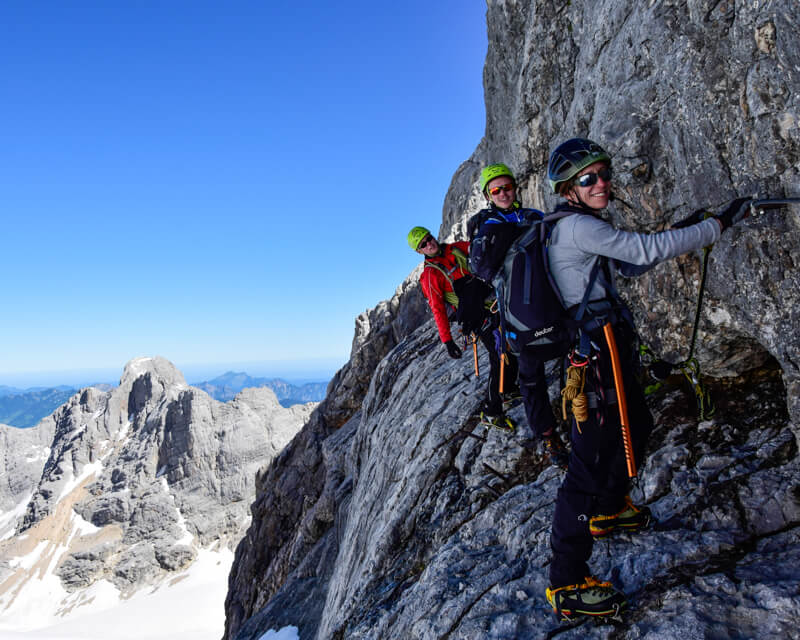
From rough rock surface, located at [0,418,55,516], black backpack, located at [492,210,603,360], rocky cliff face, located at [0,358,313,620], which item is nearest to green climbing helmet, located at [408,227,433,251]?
black backpack, located at [492,210,603,360]

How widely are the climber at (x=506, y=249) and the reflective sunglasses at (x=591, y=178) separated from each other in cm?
69

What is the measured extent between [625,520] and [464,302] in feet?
16.1

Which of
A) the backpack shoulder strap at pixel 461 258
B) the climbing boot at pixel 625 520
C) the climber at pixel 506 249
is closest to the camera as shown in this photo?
the climber at pixel 506 249

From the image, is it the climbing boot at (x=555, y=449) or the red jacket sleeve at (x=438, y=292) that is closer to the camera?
the climbing boot at (x=555, y=449)

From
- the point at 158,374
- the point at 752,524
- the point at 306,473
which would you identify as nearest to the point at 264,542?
the point at 306,473

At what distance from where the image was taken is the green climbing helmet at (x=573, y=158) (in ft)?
14.5

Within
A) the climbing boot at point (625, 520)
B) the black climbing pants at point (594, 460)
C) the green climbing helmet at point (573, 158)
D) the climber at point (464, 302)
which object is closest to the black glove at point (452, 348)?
the climber at point (464, 302)

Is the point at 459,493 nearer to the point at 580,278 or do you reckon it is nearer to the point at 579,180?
the point at 580,278

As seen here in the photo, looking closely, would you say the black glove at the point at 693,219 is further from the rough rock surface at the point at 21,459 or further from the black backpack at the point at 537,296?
the rough rock surface at the point at 21,459

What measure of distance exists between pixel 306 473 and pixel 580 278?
76.9 feet

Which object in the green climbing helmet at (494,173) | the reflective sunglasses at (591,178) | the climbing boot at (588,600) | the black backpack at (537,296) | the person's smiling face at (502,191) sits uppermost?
the green climbing helmet at (494,173)

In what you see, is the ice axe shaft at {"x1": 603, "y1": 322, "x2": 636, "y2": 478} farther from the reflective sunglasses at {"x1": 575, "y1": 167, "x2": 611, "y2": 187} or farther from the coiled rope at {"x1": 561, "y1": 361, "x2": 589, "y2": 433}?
the reflective sunglasses at {"x1": 575, "y1": 167, "x2": 611, "y2": 187}

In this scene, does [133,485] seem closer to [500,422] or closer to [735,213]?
[500,422]

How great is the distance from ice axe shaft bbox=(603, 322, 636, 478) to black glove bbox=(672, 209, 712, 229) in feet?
3.89
